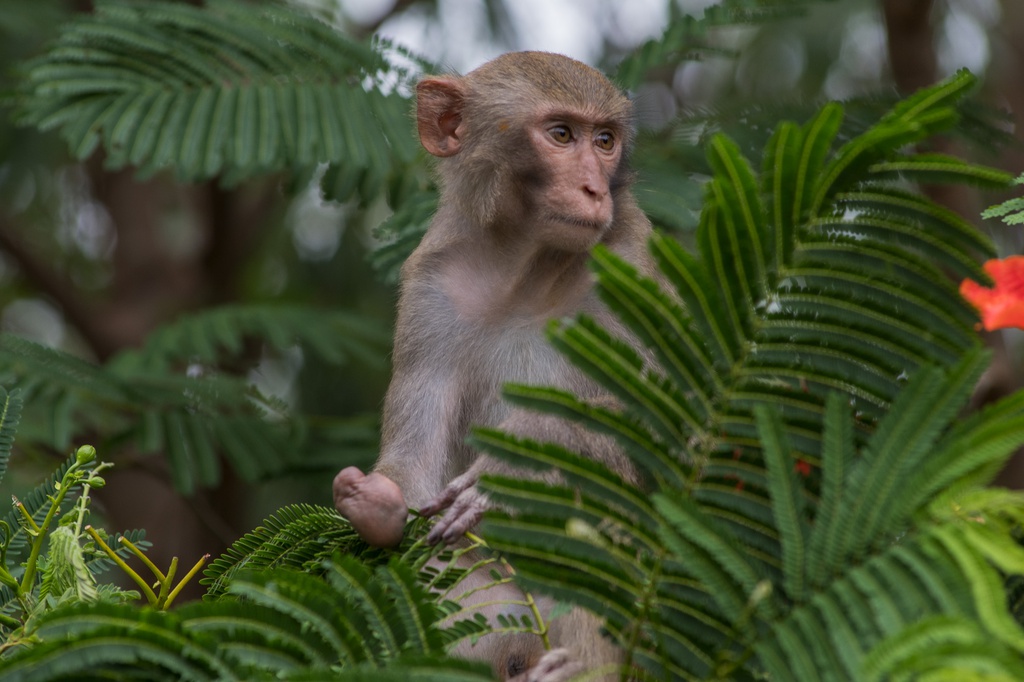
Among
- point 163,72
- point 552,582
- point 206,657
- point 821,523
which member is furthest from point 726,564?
point 163,72

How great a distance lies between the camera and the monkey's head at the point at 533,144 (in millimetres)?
5113

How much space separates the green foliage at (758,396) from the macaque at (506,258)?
82.4 inches

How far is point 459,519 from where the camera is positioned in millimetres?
3545

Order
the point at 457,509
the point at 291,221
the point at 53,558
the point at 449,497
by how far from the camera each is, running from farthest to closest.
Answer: the point at 291,221
the point at 449,497
the point at 457,509
the point at 53,558

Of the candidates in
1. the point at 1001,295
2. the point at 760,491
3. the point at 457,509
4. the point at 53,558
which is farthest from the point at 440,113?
the point at 760,491

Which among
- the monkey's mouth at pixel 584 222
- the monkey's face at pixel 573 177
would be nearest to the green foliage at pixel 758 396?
the monkey's face at pixel 573 177

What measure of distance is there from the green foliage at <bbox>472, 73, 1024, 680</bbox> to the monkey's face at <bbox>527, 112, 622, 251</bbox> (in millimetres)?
2405

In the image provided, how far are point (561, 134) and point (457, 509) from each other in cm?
235

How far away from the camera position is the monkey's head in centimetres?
511

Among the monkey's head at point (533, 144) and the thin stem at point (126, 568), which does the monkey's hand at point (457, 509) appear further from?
the monkey's head at point (533, 144)

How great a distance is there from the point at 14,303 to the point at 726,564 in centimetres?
1297

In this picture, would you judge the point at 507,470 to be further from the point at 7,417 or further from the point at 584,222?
the point at 7,417

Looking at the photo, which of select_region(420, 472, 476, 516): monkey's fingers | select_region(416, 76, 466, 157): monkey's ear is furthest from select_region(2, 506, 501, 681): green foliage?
select_region(416, 76, 466, 157): monkey's ear

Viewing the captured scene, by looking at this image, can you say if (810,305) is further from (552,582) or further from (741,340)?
(552,582)
